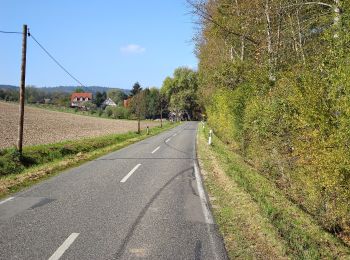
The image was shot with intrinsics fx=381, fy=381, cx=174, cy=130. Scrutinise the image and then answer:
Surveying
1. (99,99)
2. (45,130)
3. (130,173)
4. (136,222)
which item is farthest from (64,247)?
(99,99)

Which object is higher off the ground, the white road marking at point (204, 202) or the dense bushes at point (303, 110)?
the dense bushes at point (303, 110)

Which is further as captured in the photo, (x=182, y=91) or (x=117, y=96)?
(x=117, y=96)

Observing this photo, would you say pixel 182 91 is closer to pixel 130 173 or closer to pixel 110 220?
pixel 130 173

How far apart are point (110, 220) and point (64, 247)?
64.6 inches

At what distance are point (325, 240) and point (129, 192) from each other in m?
5.26

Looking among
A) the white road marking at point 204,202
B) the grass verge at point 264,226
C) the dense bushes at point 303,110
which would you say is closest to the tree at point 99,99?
the dense bushes at point 303,110

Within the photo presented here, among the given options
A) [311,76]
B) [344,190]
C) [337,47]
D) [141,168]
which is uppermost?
[337,47]

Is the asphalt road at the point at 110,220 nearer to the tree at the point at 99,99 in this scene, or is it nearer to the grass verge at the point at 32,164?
the grass verge at the point at 32,164

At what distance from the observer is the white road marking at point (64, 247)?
556 centimetres

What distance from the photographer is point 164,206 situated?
886 cm

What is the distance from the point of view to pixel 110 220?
296 inches

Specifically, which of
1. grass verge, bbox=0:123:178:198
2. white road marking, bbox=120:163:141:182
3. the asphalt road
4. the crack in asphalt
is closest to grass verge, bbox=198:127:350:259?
the asphalt road

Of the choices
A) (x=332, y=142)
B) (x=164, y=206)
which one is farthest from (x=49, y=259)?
(x=332, y=142)

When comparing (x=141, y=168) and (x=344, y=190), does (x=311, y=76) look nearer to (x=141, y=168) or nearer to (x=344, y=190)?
(x=344, y=190)
